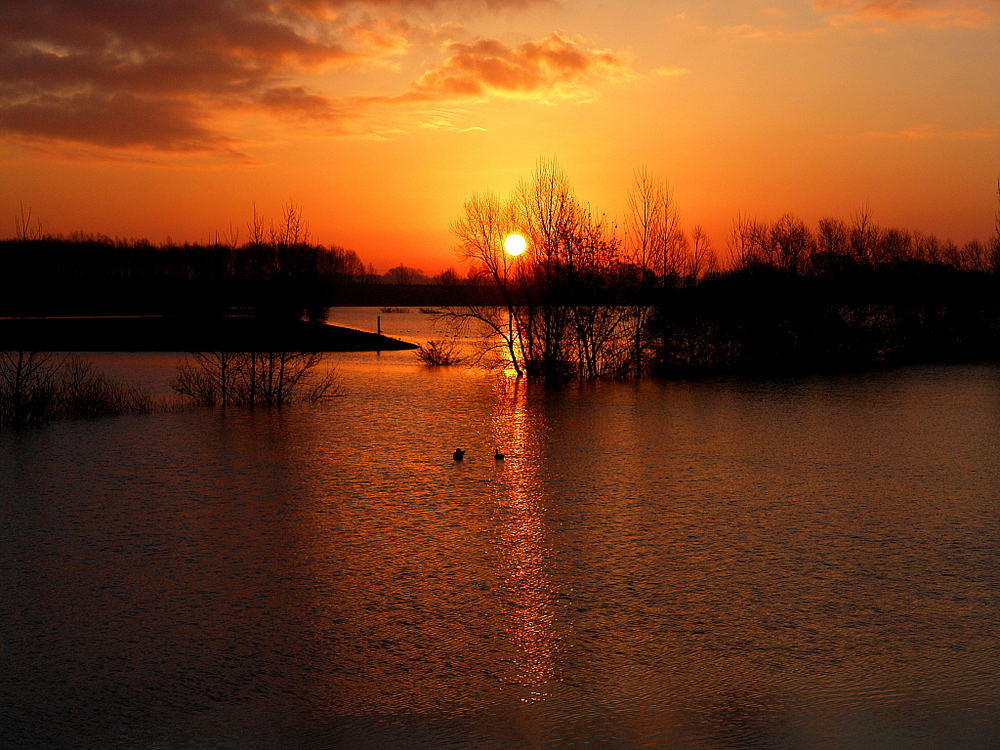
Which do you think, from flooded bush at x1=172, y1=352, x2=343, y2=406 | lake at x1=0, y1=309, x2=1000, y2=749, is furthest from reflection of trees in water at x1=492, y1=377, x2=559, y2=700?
flooded bush at x1=172, y1=352, x2=343, y2=406

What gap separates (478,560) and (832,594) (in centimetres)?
319

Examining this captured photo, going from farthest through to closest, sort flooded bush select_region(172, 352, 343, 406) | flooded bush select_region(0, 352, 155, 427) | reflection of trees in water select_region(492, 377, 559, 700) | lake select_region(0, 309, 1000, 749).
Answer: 1. flooded bush select_region(172, 352, 343, 406)
2. flooded bush select_region(0, 352, 155, 427)
3. reflection of trees in water select_region(492, 377, 559, 700)
4. lake select_region(0, 309, 1000, 749)

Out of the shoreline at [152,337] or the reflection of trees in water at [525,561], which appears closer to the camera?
the reflection of trees in water at [525,561]

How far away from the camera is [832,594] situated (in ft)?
24.7

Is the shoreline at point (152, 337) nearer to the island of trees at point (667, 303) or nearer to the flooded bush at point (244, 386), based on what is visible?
the island of trees at point (667, 303)

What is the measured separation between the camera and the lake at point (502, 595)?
5.33 m

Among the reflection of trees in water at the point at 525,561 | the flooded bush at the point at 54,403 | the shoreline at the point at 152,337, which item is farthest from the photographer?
the shoreline at the point at 152,337

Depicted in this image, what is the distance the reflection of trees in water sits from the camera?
6.12 m

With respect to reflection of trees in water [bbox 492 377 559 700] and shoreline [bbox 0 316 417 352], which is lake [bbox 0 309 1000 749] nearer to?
reflection of trees in water [bbox 492 377 559 700]

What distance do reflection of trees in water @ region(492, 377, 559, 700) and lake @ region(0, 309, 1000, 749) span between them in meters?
0.03

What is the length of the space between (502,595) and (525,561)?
108 centimetres

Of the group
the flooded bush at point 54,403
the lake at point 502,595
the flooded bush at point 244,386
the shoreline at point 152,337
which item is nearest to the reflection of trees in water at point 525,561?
the lake at point 502,595

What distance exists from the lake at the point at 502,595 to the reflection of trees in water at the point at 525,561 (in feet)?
0.11

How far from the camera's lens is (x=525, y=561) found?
8648 mm
